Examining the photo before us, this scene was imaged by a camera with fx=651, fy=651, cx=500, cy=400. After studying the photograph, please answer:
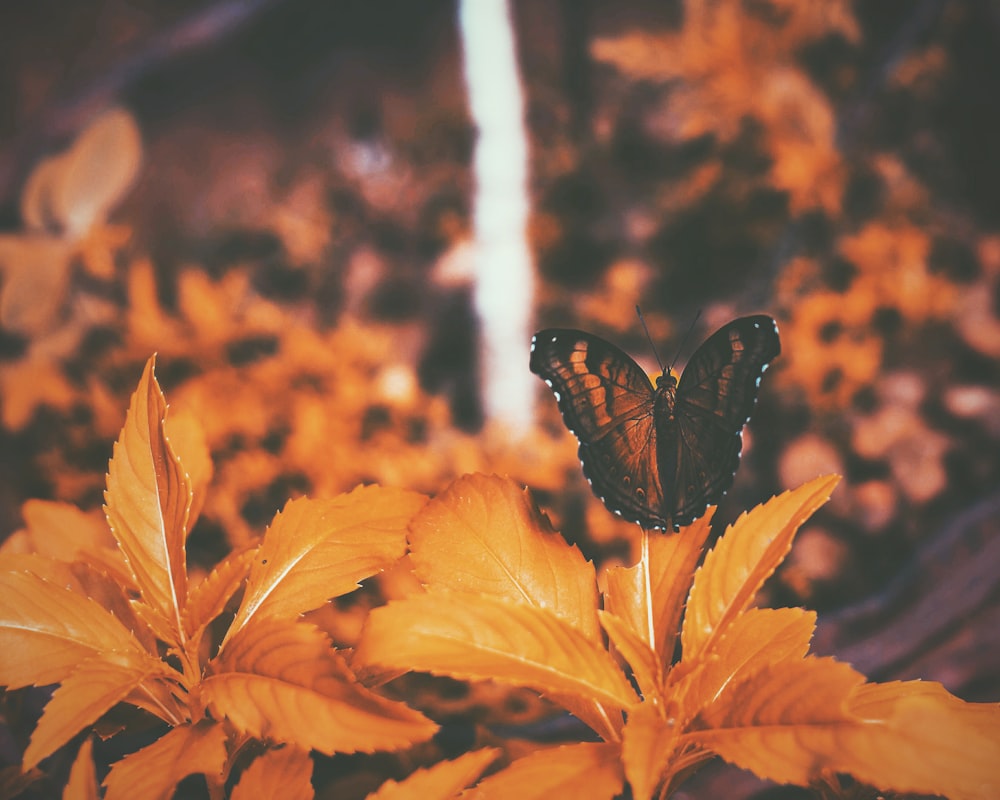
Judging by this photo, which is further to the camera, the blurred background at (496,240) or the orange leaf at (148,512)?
the blurred background at (496,240)

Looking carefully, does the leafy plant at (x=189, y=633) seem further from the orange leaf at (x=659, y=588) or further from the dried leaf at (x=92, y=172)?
the dried leaf at (x=92, y=172)

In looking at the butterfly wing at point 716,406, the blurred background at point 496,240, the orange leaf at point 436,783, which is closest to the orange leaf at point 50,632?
the orange leaf at point 436,783

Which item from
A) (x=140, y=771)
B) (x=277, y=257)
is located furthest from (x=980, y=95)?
(x=140, y=771)

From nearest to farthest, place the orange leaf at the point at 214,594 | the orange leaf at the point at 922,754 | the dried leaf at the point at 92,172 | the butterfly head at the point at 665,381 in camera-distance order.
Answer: the orange leaf at the point at 922,754, the orange leaf at the point at 214,594, the butterfly head at the point at 665,381, the dried leaf at the point at 92,172

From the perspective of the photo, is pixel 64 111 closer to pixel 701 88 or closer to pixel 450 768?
pixel 701 88

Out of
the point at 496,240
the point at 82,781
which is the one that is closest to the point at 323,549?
the point at 82,781

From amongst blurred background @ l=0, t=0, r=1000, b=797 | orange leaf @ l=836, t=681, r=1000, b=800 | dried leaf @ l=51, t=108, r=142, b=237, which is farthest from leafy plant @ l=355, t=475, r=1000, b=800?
dried leaf @ l=51, t=108, r=142, b=237
